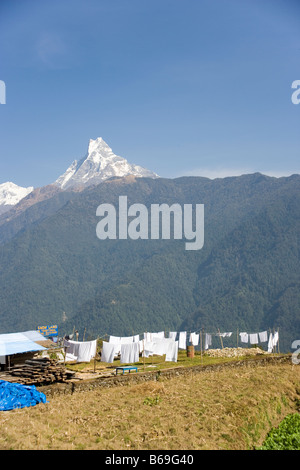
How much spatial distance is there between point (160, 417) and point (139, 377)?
32.1 ft

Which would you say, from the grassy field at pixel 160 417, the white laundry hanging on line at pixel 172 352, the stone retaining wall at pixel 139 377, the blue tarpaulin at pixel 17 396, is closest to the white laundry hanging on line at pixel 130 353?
the stone retaining wall at pixel 139 377

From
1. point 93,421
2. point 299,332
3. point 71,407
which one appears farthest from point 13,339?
point 299,332

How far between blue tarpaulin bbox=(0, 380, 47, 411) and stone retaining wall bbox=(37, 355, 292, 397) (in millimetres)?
1947

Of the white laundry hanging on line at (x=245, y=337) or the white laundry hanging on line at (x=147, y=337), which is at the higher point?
the white laundry hanging on line at (x=147, y=337)

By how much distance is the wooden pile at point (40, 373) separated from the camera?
26281 mm

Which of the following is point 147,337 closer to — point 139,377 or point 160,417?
point 139,377

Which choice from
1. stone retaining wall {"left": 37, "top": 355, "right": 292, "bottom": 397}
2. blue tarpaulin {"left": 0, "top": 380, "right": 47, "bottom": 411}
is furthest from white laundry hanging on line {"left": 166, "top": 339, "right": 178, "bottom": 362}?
blue tarpaulin {"left": 0, "top": 380, "right": 47, "bottom": 411}

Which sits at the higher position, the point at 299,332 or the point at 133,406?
the point at 133,406

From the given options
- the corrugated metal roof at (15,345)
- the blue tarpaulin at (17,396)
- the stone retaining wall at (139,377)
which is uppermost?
the corrugated metal roof at (15,345)

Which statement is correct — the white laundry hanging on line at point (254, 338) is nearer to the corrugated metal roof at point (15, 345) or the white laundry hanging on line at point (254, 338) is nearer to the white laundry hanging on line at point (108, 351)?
the white laundry hanging on line at point (108, 351)

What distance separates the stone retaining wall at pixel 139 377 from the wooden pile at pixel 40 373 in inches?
24.1
